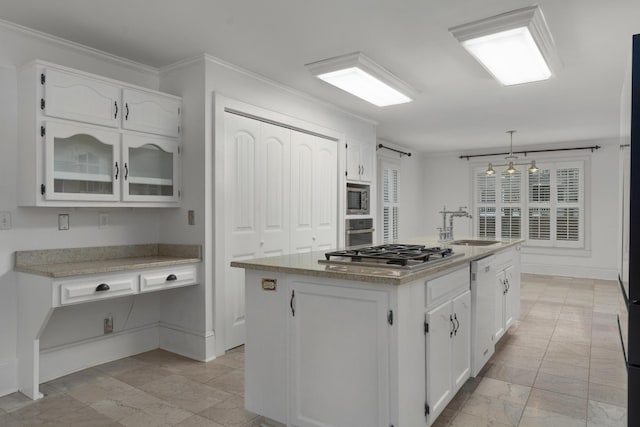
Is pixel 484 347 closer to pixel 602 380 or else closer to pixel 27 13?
pixel 602 380

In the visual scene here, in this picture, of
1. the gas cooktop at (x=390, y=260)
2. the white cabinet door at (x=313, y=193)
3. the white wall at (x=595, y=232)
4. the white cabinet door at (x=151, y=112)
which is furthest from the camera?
the white wall at (x=595, y=232)

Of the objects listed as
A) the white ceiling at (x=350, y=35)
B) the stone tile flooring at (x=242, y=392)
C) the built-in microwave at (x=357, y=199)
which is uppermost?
the white ceiling at (x=350, y=35)

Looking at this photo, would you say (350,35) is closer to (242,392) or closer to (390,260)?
(390,260)

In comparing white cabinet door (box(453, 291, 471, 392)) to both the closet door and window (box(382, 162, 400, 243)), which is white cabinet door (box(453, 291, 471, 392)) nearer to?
the closet door

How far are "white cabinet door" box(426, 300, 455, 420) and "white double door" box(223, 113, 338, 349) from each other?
1923 mm

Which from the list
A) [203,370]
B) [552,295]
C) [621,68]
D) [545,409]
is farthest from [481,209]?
[203,370]

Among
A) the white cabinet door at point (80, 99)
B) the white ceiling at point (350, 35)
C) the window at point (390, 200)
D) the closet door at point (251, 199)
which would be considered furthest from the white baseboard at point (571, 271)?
the white cabinet door at point (80, 99)

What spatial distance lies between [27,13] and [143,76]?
1.02 m

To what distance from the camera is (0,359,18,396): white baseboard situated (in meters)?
2.75

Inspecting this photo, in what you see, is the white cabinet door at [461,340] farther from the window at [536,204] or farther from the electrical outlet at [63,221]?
the window at [536,204]

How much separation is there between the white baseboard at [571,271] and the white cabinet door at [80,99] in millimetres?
7464

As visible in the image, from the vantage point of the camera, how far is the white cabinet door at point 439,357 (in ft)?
7.12

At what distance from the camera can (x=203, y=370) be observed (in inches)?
125

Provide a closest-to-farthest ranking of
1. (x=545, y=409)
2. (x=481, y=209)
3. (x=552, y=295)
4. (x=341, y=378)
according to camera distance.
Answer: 1. (x=341, y=378)
2. (x=545, y=409)
3. (x=552, y=295)
4. (x=481, y=209)
